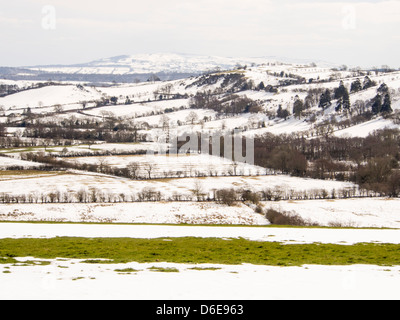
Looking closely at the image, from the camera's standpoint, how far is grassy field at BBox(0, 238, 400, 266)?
20.7m

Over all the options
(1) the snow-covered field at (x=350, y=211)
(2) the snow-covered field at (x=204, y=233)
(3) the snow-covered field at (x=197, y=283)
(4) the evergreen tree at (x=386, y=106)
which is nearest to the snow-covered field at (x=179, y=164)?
(1) the snow-covered field at (x=350, y=211)

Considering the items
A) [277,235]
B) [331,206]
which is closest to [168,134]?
[331,206]

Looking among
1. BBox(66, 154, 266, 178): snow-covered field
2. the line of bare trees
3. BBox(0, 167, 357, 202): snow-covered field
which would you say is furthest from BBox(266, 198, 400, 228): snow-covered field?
BBox(66, 154, 266, 178): snow-covered field

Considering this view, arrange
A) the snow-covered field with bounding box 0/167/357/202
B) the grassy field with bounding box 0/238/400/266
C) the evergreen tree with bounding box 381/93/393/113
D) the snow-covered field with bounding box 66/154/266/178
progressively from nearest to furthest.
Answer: the grassy field with bounding box 0/238/400/266, the snow-covered field with bounding box 0/167/357/202, the snow-covered field with bounding box 66/154/266/178, the evergreen tree with bounding box 381/93/393/113

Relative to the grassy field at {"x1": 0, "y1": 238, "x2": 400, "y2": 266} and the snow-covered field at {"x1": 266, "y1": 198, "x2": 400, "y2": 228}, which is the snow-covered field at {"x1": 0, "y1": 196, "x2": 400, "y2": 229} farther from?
the grassy field at {"x1": 0, "y1": 238, "x2": 400, "y2": 266}

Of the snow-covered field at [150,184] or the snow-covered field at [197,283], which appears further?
the snow-covered field at [150,184]

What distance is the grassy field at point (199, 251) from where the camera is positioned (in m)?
20.7

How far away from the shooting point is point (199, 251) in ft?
75.5

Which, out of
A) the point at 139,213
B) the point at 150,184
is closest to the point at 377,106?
the point at 150,184

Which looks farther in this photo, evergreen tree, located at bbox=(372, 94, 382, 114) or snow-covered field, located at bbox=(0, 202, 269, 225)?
evergreen tree, located at bbox=(372, 94, 382, 114)

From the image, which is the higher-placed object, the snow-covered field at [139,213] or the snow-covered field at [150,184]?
the snow-covered field at [139,213]

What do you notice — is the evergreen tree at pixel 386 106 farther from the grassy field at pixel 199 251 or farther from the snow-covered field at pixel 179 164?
the grassy field at pixel 199 251

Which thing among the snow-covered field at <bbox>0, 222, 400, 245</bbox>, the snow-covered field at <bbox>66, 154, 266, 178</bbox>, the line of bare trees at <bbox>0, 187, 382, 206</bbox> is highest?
the snow-covered field at <bbox>0, 222, 400, 245</bbox>

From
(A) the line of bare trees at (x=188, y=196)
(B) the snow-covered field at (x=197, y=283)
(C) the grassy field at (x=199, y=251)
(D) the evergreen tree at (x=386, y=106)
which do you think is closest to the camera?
(B) the snow-covered field at (x=197, y=283)
